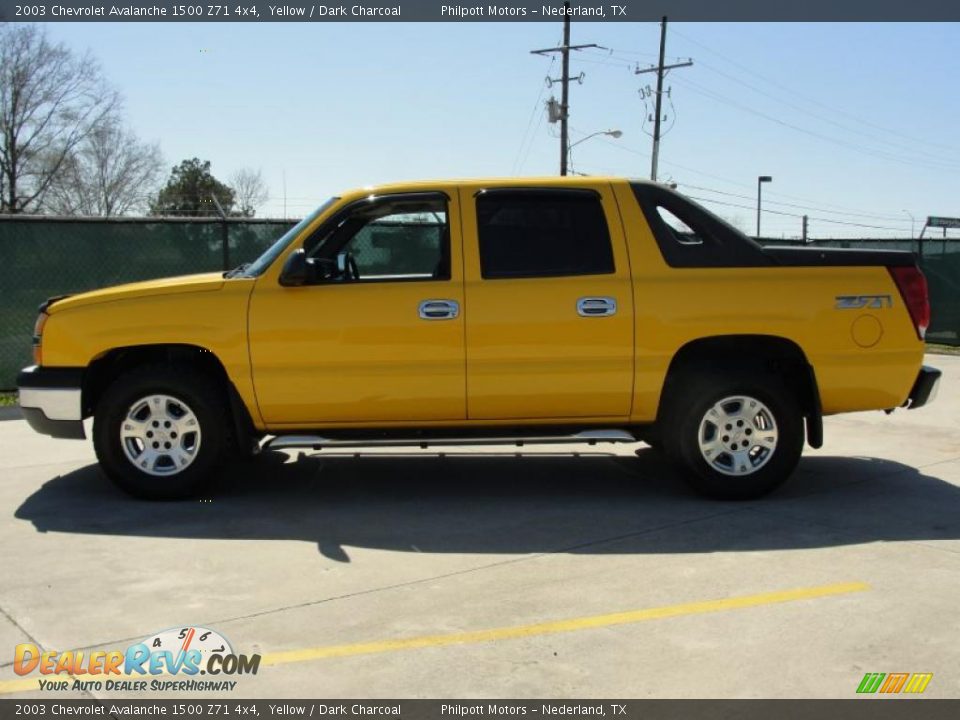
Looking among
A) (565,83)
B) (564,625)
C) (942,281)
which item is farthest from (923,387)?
(565,83)

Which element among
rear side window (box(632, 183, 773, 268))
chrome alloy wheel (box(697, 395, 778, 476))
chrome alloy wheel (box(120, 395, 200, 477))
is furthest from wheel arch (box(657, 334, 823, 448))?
chrome alloy wheel (box(120, 395, 200, 477))

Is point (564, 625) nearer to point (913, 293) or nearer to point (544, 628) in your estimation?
point (544, 628)

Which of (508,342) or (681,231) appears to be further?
(681,231)

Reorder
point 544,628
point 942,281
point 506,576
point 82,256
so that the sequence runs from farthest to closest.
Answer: point 942,281 → point 82,256 → point 506,576 → point 544,628

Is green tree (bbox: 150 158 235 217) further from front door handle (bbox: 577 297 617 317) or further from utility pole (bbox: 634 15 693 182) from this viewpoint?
front door handle (bbox: 577 297 617 317)

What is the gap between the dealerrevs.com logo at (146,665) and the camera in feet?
12.0

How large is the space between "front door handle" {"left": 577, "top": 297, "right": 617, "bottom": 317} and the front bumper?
10.7 ft

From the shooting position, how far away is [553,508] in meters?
6.22

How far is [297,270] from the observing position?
19.8 feet

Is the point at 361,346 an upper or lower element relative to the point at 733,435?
upper

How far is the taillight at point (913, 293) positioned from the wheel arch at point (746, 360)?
75 cm

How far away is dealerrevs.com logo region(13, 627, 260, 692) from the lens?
3.67 m

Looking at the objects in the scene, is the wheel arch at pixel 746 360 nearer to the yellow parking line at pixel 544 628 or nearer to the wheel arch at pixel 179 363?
the yellow parking line at pixel 544 628

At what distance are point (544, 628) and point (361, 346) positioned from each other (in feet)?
8.38
